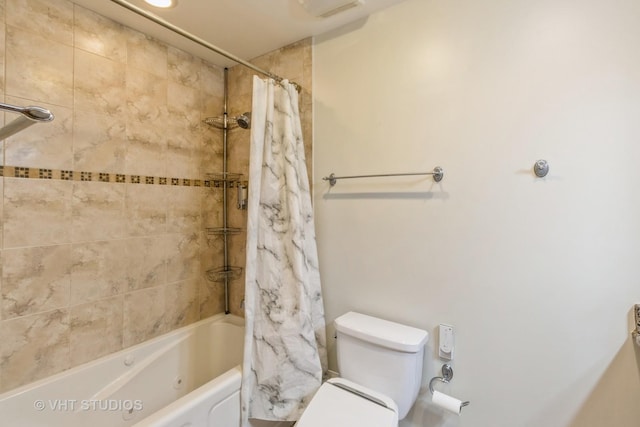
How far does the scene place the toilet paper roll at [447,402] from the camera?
1226 millimetres

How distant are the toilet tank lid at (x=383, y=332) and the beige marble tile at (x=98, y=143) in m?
1.51

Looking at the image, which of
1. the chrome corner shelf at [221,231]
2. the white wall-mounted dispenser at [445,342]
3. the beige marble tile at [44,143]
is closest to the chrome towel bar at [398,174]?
the white wall-mounted dispenser at [445,342]

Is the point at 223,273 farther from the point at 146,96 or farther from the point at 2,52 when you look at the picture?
the point at 2,52

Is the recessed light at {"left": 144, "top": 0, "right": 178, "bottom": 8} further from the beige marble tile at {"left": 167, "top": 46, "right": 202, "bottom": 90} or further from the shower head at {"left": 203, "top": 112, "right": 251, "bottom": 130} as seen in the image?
the shower head at {"left": 203, "top": 112, "right": 251, "bottom": 130}

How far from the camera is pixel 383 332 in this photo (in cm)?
136

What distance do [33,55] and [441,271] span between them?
7.04 feet

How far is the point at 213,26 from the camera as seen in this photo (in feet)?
5.59

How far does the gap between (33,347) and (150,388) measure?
62cm

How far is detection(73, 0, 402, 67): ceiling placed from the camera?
1.49 meters

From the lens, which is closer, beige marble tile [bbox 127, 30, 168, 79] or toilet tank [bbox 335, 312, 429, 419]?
toilet tank [bbox 335, 312, 429, 419]

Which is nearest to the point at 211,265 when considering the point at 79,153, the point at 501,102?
the point at 79,153

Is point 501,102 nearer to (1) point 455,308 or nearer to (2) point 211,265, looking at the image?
(1) point 455,308

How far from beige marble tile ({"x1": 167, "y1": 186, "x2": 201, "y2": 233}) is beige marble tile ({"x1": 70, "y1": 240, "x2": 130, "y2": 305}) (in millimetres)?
305

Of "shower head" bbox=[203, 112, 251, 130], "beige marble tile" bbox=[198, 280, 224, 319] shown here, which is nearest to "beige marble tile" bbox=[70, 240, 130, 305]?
"beige marble tile" bbox=[198, 280, 224, 319]
